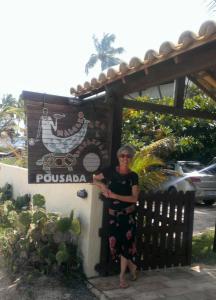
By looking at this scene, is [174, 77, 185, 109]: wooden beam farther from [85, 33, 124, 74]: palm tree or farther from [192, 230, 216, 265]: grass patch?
[85, 33, 124, 74]: palm tree

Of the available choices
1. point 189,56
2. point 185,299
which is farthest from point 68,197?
point 189,56

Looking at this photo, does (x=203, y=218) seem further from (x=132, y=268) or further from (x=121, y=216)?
(x=121, y=216)

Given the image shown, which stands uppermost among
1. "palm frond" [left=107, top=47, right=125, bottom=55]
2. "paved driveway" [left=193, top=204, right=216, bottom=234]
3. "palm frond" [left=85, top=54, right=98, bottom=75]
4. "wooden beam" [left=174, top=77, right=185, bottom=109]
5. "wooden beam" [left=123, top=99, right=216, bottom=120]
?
"palm frond" [left=107, top=47, right=125, bottom=55]

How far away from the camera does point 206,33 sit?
3.42 m

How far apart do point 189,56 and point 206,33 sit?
60 centimetres

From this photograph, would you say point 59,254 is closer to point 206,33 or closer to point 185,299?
point 185,299

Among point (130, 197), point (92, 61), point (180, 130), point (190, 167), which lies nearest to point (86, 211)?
point (130, 197)

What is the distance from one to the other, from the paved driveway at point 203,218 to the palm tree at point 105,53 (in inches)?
1557

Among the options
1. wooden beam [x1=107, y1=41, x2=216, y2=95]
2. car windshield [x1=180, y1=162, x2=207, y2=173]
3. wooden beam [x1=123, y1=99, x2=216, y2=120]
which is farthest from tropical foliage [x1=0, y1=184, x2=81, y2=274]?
car windshield [x1=180, y1=162, x2=207, y2=173]

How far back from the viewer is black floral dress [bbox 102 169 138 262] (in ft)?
16.2

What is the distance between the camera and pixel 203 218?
11.1 m

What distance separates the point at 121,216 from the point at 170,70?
1.86 m

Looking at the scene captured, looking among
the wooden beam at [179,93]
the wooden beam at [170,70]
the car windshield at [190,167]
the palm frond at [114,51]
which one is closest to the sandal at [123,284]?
the wooden beam at [170,70]

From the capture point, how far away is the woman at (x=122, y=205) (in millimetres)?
4930
